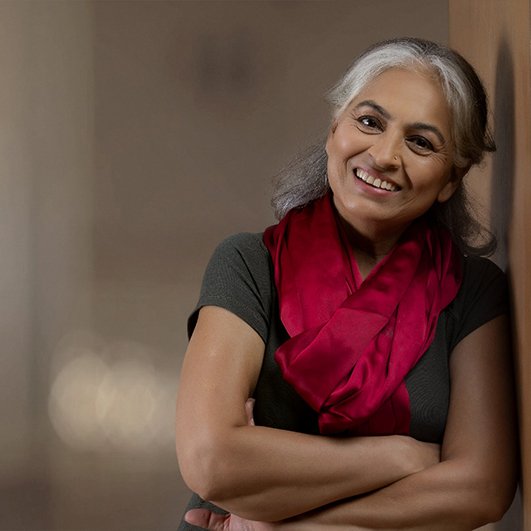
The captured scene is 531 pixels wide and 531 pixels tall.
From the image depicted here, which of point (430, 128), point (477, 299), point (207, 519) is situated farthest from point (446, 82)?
point (207, 519)

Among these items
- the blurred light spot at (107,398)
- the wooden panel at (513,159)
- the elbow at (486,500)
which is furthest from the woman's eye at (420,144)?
the blurred light spot at (107,398)

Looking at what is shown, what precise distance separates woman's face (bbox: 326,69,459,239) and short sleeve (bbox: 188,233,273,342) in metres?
0.15

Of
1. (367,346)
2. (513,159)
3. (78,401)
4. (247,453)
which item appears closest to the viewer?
(247,453)

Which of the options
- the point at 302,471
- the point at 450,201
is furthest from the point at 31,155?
the point at 302,471

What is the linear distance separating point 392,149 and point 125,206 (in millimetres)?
2674

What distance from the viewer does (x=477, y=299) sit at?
170 cm

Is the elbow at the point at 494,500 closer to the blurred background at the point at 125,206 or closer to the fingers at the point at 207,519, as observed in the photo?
the fingers at the point at 207,519

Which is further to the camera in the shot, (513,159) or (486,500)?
(513,159)

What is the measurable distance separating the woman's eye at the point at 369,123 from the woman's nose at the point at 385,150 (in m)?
0.02

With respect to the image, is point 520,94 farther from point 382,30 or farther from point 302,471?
point 382,30

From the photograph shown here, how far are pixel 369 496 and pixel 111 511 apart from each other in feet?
9.11

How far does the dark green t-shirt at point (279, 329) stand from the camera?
Answer: 1608mm

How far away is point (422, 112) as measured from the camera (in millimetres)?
1638

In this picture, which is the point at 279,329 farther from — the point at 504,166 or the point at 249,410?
the point at 504,166
